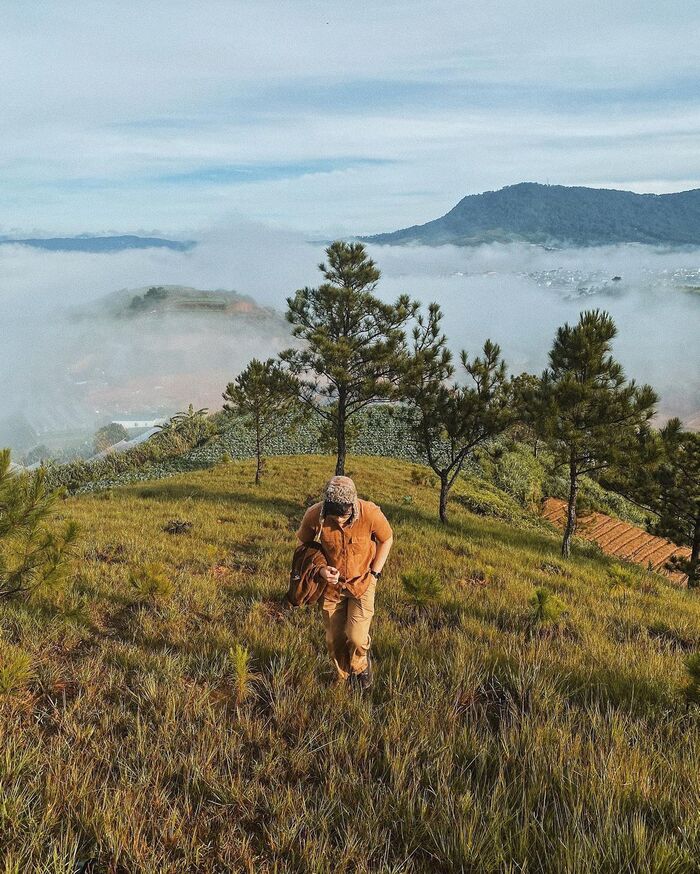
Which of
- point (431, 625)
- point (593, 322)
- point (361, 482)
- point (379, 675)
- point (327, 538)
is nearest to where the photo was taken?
point (327, 538)

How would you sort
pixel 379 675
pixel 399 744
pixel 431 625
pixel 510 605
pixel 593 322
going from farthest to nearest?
pixel 593 322, pixel 510 605, pixel 431 625, pixel 379 675, pixel 399 744

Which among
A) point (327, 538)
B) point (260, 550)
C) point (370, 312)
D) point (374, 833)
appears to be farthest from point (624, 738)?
point (370, 312)

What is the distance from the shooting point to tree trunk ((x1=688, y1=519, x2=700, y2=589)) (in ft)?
44.2

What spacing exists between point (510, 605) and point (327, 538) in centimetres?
373

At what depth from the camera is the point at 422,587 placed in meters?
5.69

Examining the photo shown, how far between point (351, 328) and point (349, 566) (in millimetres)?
13262

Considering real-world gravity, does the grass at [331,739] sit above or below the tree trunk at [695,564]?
above

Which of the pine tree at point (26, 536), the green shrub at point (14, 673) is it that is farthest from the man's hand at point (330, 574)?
the pine tree at point (26, 536)

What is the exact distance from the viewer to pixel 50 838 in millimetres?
2150

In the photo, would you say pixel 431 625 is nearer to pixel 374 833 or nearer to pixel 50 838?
pixel 374 833

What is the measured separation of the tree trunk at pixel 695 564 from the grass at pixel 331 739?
9.36m

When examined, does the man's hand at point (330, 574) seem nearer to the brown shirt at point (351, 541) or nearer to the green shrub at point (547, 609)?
the brown shirt at point (351, 541)

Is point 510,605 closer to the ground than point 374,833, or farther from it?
closer to the ground

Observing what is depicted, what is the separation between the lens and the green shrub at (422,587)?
568 centimetres
